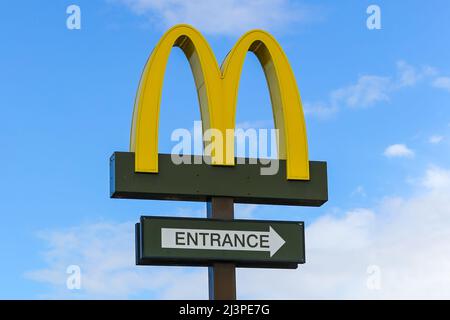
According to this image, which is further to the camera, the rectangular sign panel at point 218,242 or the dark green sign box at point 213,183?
the dark green sign box at point 213,183

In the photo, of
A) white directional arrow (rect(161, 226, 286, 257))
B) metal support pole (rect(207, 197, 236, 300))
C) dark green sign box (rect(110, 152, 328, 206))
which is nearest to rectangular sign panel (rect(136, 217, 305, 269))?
white directional arrow (rect(161, 226, 286, 257))

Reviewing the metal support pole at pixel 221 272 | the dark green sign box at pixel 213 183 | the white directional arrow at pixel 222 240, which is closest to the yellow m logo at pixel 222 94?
the dark green sign box at pixel 213 183

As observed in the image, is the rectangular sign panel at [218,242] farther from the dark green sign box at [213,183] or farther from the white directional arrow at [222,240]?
the dark green sign box at [213,183]

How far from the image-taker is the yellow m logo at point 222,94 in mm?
17406

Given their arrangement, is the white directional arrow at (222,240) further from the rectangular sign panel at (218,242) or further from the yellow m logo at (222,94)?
the yellow m logo at (222,94)

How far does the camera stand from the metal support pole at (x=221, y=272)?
672 inches

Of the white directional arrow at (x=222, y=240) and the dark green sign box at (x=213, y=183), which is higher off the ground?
the dark green sign box at (x=213, y=183)

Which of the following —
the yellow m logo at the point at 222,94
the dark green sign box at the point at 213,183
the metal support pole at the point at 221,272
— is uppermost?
the yellow m logo at the point at 222,94

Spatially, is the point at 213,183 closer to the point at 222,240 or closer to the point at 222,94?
the point at 222,240
